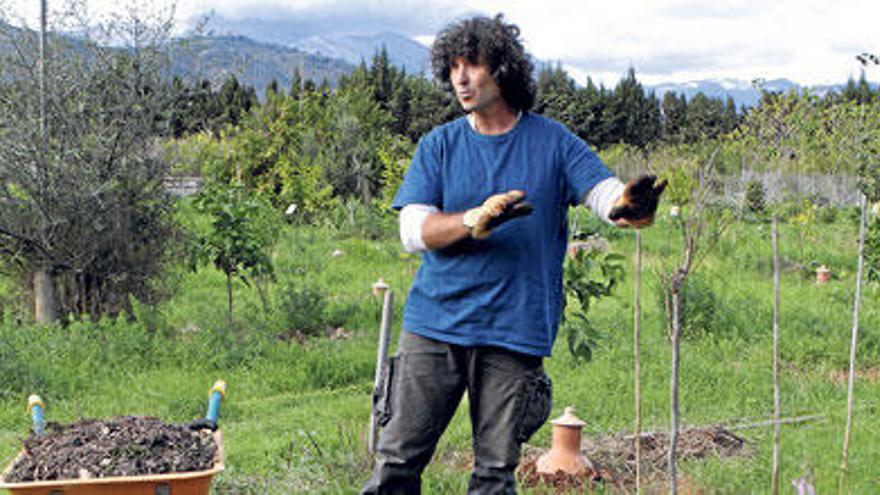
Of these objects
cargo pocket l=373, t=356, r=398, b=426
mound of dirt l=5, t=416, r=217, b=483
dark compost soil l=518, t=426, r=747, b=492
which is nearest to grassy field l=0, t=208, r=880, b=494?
dark compost soil l=518, t=426, r=747, b=492

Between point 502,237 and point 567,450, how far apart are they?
1.65 meters

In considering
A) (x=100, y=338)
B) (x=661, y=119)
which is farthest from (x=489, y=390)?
(x=100, y=338)

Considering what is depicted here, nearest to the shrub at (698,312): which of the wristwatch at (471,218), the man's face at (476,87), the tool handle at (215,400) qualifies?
the tool handle at (215,400)

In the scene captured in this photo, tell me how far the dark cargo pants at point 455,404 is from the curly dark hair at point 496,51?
31.8 inches

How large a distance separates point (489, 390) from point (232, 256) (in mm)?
5220

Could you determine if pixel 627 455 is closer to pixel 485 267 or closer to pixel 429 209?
pixel 485 267

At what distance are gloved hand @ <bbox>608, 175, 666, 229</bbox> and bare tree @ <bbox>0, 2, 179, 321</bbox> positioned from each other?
A: 5.62m

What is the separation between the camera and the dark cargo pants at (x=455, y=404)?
291 centimetres

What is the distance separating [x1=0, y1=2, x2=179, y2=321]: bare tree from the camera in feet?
24.2

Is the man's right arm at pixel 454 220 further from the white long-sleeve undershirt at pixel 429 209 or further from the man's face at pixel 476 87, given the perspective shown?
the man's face at pixel 476 87

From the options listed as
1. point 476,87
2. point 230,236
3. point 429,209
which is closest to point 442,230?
point 429,209

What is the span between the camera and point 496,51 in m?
2.99

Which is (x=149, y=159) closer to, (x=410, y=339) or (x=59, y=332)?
(x=59, y=332)

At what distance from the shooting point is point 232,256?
782 cm
